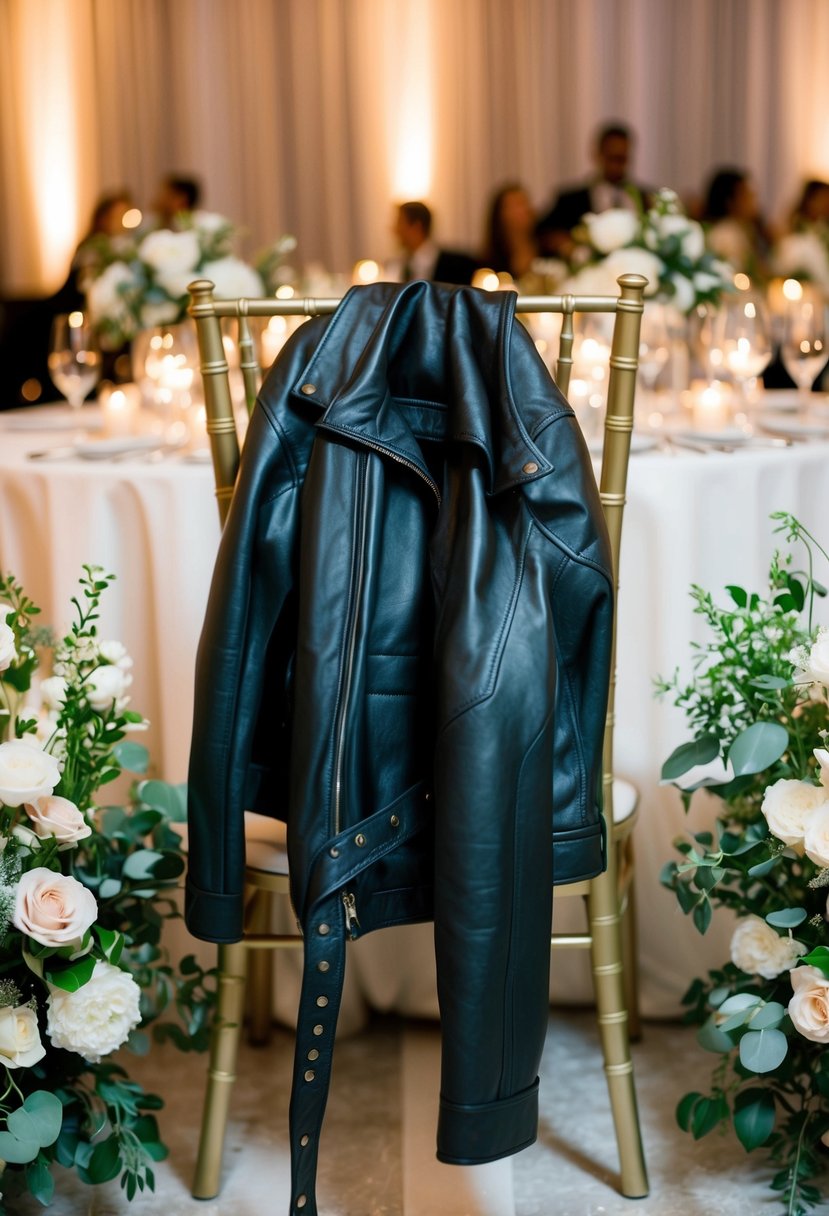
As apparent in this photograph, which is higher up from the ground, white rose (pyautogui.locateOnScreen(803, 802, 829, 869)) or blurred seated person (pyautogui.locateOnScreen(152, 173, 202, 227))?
blurred seated person (pyautogui.locateOnScreen(152, 173, 202, 227))

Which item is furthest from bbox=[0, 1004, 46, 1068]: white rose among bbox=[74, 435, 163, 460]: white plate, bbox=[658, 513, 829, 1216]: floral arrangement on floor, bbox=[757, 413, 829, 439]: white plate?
bbox=[757, 413, 829, 439]: white plate

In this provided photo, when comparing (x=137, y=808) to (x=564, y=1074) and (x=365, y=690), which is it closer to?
(x=365, y=690)

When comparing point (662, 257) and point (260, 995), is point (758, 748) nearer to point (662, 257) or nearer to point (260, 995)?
point (260, 995)

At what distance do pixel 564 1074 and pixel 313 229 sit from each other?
652 centimetres

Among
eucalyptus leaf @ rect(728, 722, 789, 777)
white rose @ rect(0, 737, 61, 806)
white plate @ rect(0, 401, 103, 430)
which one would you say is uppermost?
white plate @ rect(0, 401, 103, 430)

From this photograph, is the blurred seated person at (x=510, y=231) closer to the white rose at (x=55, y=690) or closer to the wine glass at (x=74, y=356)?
the wine glass at (x=74, y=356)

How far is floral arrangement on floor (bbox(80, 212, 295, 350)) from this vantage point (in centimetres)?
266

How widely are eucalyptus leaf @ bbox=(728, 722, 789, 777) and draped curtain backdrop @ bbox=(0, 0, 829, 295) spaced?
6638 millimetres

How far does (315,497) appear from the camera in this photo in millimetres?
1357

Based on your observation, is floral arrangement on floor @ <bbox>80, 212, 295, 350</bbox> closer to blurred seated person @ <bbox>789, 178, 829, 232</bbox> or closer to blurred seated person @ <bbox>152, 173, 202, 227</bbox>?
blurred seated person @ <bbox>152, 173, 202, 227</bbox>

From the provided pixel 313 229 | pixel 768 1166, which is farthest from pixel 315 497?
pixel 313 229

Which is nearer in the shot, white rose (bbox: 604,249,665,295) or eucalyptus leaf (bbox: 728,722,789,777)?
eucalyptus leaf (bbox: 728,722,789,777)

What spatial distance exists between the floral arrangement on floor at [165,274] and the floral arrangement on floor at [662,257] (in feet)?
2.09

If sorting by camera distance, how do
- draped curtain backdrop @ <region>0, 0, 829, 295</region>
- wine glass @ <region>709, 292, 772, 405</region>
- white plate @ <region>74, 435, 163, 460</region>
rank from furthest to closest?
draped curtain backdrop @ <region>0, 0, 829, 295</region> < wine glass @ <region>709, 292, 772, 405</region> < white plate @ <region>74, 435, 163, 460</region>
